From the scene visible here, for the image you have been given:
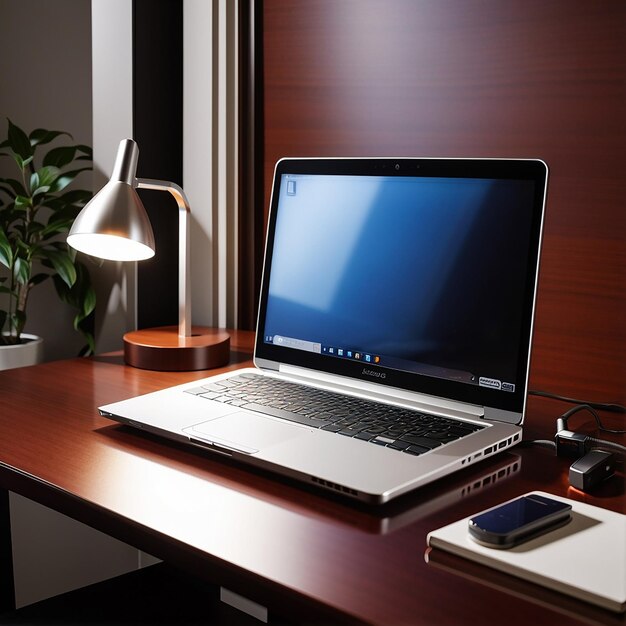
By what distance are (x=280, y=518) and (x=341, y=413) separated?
24cm

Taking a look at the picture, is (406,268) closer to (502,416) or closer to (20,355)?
(502,416)

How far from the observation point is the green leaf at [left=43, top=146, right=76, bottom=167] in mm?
1648

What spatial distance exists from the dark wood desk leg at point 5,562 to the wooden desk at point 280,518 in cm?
23

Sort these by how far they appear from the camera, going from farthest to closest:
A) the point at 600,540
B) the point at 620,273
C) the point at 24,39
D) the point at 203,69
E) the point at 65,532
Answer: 1. the point at 24,39
2. the point at 65,532
3. the point at 203,69
4. the point at 620,273
5. the point at 600,540

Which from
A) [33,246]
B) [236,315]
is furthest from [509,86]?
[33,246]

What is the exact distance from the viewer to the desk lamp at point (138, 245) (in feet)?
3.56

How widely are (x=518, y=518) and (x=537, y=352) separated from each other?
575 mm

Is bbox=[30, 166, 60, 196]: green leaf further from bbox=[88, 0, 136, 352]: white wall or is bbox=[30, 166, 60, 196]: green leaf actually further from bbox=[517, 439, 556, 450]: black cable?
bbox=[517, 439, 556, 450]: black cable

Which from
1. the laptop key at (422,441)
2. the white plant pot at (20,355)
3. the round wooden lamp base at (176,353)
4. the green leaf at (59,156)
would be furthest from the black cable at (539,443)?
the green leaf at (59,156)

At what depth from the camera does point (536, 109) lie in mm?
1148

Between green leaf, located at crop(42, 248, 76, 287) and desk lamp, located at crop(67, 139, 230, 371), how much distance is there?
24 centimetres

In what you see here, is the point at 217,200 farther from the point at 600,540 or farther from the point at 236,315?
the point at 600,540

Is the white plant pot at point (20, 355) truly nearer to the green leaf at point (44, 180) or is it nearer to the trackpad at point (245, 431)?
the green leaf at point (44, 180)

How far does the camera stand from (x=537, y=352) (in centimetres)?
118
